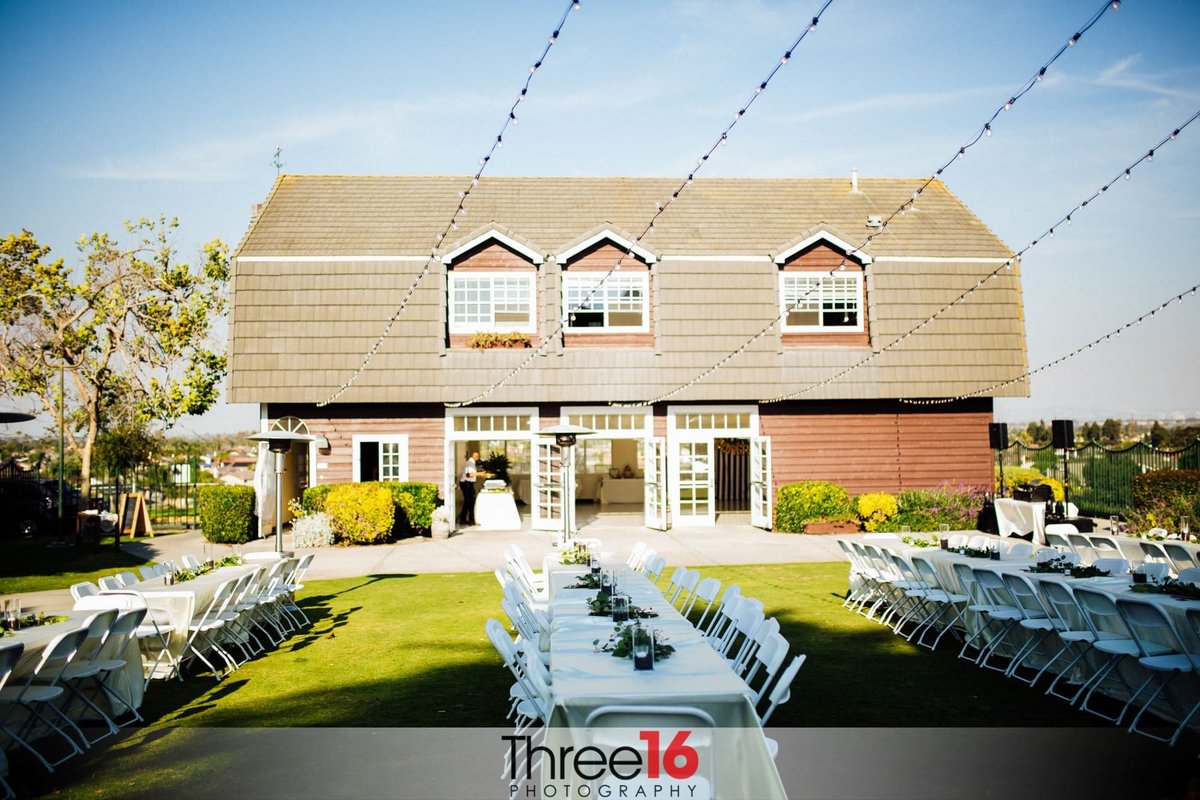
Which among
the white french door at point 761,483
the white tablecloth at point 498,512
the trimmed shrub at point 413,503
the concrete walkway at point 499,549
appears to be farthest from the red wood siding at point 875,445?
the trimmed shrub at point 413,503

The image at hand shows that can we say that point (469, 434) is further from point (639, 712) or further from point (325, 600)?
point (639, 712)

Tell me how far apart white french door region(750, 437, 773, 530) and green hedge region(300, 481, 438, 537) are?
22.4 ft

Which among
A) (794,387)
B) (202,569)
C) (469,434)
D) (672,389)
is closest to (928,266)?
(794,387)

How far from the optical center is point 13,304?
2241 cm

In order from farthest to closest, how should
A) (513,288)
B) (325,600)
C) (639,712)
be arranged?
(513,288) < (325,600) < (639,712)

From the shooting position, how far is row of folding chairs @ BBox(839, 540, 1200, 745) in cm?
632

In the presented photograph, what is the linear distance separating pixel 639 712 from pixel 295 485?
18592 mm

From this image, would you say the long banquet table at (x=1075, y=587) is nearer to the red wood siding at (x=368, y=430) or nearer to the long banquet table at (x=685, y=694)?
the long banquet table at (x=685, y=694)

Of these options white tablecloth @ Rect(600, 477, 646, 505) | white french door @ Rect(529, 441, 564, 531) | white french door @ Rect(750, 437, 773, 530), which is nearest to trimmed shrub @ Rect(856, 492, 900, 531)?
white french door @ Rect(750, 437, 773, 530)

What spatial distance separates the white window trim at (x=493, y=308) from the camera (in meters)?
19.5

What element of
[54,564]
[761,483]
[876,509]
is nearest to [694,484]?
[761,483]

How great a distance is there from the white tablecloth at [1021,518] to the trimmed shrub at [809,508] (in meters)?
2.84

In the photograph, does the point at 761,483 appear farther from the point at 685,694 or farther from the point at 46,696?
the point at 46,696

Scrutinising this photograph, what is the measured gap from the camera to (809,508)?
18.9 meters
